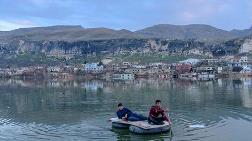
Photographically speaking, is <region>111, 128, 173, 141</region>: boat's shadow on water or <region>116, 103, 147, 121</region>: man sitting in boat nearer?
<region>111, 128, 173, 141</region>: boat's shadow on water

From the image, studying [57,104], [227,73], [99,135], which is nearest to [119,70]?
[227,73]

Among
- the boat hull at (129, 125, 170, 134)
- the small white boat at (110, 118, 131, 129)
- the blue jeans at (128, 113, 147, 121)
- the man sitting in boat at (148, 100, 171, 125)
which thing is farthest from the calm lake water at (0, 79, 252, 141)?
the man sitting in boat at (148, 100, 171, 125)

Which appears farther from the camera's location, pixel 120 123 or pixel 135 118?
pixel 120 123

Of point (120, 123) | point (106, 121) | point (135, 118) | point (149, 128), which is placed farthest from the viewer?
point (106, 121)

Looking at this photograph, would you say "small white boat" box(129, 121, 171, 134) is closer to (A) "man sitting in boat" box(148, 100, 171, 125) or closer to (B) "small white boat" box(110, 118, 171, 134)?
(B) "small white boat" box(110, 118, 171, 134)

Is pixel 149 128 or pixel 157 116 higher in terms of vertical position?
pixel 157 116

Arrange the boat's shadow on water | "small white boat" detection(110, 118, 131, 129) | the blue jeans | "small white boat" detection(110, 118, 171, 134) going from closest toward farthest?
the boat's shadow on water, "small white boat" detection(110, 118, 171, 134), the blue jeans, "small white boat" detection(110, 118, 131, 129)

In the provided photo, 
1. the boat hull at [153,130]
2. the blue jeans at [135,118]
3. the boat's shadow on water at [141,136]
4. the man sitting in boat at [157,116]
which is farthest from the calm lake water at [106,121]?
the man sitting in boat at [157,116]

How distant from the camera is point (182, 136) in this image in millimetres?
35469

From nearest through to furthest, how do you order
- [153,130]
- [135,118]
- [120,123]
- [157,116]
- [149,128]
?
[149,128] → [153,130] → [157,116] → [135,118] → [120,123]

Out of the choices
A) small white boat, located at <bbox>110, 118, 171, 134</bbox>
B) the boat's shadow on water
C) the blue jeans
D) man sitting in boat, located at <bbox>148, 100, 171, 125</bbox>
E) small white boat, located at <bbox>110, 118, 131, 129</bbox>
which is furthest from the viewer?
small white boat, located at <bbox>110, 118, 131, 129</bbox>

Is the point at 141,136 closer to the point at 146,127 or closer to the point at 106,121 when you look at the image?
the point at 146,127

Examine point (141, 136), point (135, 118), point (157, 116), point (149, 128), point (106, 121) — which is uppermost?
point (157, 116)

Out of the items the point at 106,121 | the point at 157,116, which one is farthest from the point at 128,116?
the point at 106,121
